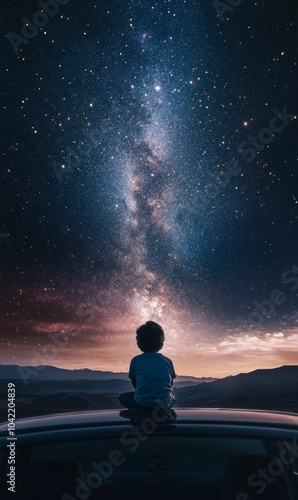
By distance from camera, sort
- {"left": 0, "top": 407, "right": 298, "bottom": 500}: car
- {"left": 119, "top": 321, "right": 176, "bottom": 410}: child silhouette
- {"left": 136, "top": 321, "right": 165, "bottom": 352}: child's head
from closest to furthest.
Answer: {"left": 0, "top": 407, "right": 298, "bottom": 500}: car < {"left": 119, "top": 321, "right": 176, "bottom": 410}: child silhouette < {"left": 136, "top": 321, "right": 165, "bottom": 352}: child's head

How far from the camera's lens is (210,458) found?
3.87 metres

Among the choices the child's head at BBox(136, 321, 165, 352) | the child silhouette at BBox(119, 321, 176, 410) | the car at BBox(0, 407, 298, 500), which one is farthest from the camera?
the child's head at BBox(136, 321, 165, 352)

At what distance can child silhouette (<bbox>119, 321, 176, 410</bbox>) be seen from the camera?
3504 mm

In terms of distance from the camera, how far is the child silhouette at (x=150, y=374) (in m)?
3.50

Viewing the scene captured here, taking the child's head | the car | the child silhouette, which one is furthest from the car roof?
the child's head

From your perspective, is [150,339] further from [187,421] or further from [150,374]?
[187,421]

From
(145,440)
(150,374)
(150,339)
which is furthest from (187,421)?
(150,339)

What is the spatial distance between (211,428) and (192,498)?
0.73 m

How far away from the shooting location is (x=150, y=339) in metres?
4.25

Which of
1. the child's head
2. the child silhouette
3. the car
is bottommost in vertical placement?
the car

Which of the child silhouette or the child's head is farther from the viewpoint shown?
the child's head

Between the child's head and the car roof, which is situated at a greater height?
the child's head

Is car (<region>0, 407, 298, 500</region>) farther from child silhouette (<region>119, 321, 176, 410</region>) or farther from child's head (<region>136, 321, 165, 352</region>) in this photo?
child's head (<region>136, 321, 165, 352</region>)

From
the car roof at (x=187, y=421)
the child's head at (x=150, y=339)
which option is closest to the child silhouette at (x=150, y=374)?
the child's head at (x=150, y=339)
